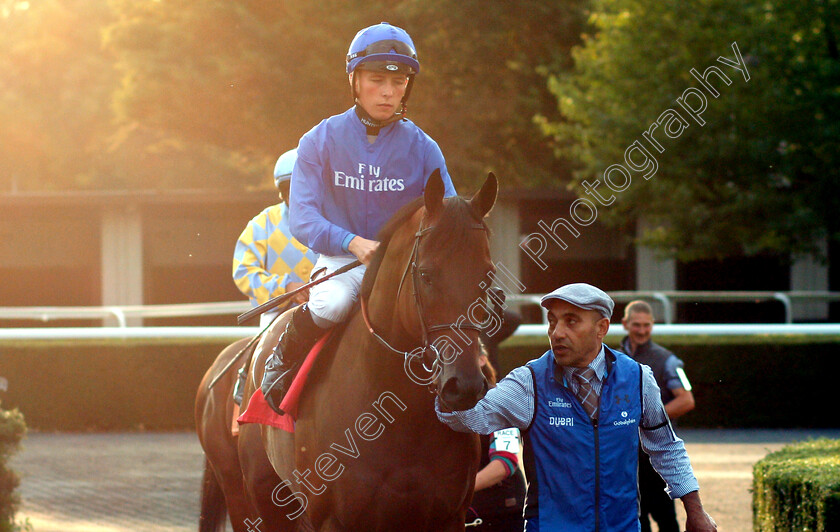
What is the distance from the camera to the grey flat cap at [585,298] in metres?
3.05

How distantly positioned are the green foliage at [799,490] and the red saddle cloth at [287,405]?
87.0 inches

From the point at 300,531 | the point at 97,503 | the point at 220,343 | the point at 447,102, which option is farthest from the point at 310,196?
the point at 447,102

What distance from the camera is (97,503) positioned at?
7602 mm

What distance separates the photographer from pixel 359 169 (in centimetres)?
361

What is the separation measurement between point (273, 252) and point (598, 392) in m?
2.66

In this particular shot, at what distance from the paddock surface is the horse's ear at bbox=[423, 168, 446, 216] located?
11.9 ft

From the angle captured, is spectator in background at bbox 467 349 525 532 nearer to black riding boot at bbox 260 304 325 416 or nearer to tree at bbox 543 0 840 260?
black riding boot at bbox 260 304 325 416

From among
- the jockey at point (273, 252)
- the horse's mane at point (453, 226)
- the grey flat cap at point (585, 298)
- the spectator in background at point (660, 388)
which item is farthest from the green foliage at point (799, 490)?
the jockey at point (273, 252)

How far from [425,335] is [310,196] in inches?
37.3

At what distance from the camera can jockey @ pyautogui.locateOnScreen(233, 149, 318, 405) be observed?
5.20 m

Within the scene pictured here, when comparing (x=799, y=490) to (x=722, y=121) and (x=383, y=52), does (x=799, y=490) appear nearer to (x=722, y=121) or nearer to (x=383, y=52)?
(x=383, y=52)

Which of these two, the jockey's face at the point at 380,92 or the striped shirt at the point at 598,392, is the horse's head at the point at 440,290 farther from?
the jockey's face at the point at 380,92

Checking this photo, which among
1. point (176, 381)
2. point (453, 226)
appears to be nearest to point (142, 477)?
point (176, 381)

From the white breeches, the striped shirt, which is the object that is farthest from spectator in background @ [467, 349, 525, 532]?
the striped shirt
